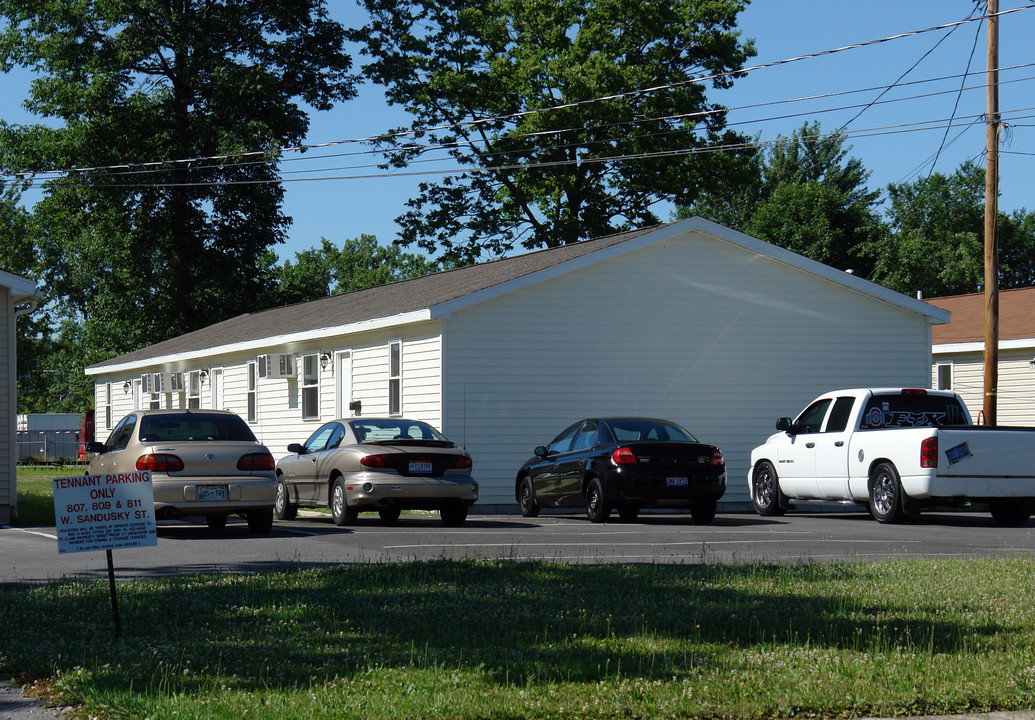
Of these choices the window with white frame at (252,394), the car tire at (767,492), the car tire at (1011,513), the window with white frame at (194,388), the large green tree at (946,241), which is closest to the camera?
the car tire at (1011,513)

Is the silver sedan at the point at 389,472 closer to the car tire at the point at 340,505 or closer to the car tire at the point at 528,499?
the car tire at the point at 340,505

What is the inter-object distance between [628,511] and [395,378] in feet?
23.2

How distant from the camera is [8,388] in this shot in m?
19.7

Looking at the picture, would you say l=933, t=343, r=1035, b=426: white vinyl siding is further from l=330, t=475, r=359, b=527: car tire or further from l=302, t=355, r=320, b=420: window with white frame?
l=330, t=475, r=359, b=527: car tire

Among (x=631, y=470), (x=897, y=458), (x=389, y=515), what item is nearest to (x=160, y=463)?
(x=389, y=515)

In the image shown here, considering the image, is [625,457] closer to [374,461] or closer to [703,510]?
[703,510]

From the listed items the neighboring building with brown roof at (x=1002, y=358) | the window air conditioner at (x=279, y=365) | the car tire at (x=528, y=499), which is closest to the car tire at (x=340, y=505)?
the car tire at (x=528, y=499)

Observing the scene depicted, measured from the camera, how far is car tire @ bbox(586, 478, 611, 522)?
19375 millimetres

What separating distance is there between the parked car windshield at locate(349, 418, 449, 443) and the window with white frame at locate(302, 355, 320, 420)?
9.63 meters

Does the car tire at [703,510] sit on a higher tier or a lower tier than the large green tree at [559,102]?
lower

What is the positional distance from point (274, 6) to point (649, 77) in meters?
13.3

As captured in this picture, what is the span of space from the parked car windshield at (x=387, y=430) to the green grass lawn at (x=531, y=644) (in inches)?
304

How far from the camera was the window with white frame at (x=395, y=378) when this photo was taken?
25.1 m

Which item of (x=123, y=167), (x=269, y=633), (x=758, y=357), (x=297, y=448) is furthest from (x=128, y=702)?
(x=123, y=167)
